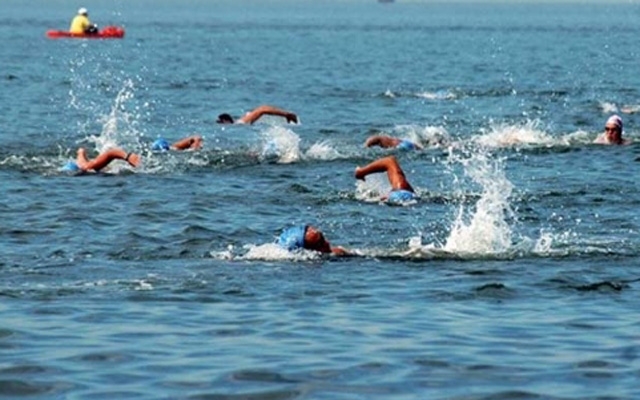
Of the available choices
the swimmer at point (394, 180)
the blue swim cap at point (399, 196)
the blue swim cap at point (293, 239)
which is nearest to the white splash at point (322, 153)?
the swimmer at point (394, 180)

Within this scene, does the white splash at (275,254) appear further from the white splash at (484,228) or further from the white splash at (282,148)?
the white splash at (282,148)

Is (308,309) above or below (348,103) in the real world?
above

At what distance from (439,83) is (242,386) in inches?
1725

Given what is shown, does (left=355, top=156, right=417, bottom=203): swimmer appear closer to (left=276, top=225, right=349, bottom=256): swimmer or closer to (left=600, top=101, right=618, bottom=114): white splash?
(left=276, top=225, right=349, bottom=256): swimmer

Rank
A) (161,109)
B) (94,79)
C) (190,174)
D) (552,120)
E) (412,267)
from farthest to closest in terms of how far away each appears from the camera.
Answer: (94,79) < (161,109) < (552,120) < (190,174) < (412,267)

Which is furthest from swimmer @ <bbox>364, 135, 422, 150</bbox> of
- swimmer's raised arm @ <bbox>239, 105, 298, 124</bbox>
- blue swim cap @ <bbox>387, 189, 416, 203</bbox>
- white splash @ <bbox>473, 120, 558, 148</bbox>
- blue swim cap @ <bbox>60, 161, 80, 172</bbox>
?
blue swim cap @ <bbox>387, 189, 416, 203</bbox>

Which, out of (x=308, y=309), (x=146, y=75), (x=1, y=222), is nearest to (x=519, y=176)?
(x=1, y=222)

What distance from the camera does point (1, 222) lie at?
21.7 metres

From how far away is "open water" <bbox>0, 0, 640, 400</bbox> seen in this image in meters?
13.5

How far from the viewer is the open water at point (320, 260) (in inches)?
530

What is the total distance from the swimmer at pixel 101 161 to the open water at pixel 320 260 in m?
0.20

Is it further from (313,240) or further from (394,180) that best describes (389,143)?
(313,240)

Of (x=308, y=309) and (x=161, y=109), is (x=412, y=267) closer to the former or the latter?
(x=308, y=309)

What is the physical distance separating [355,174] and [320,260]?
15.3 feet
